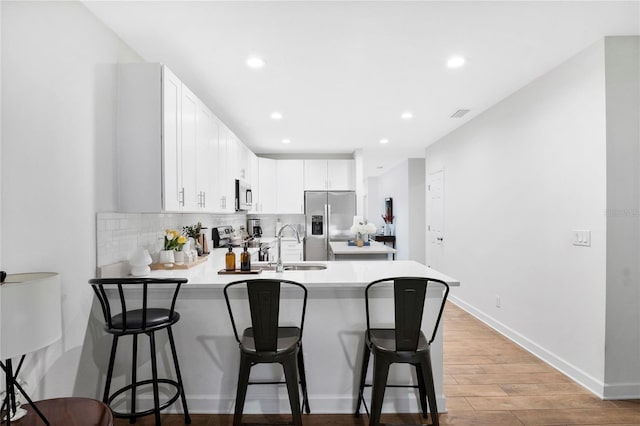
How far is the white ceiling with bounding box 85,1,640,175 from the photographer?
2.05 m

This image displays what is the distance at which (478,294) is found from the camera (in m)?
4.20

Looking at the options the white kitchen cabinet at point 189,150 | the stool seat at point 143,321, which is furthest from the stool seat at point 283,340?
the white kitchen cabinet at point 189,150

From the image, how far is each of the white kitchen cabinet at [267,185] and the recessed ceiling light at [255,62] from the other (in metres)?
3.37

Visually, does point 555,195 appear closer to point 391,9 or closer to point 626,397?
point 626,397

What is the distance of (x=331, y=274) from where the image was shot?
7.85 feet

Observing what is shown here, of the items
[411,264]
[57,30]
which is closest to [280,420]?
[411,264]

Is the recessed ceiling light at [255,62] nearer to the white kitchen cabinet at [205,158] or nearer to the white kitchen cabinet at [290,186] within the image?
the white kitchen cabinet at [205,158]

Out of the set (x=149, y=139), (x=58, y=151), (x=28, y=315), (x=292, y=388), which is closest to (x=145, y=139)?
(x=149, y=139)

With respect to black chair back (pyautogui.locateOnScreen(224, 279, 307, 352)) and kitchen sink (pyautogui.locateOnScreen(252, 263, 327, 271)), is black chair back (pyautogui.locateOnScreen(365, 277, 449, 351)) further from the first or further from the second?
kitchen sink (pyautogui.locateOnScreen(252, 263, 327, 271))

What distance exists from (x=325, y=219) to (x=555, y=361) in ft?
12.8

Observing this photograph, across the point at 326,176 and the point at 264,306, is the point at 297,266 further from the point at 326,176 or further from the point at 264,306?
the point at 326,176

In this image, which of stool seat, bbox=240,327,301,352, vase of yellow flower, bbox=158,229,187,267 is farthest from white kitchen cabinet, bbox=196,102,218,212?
stool seat, bbox=240,327,301,352

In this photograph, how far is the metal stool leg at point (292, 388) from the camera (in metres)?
1.77

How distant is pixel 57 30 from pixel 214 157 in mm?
1589
